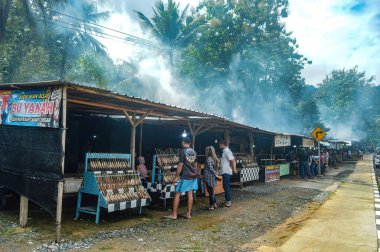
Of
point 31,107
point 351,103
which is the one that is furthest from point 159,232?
point 351,103

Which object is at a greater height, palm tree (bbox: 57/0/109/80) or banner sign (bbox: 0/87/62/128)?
palm tree (bbox: 57/0/109/80)

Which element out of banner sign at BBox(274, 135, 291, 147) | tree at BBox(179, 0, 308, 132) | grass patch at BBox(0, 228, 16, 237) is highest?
tree at BBox(179, 0, 308, 132)

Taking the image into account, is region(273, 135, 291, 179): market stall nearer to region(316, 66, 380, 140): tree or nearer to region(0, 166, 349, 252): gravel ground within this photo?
region(0, 166, 349, 252): gravel ground

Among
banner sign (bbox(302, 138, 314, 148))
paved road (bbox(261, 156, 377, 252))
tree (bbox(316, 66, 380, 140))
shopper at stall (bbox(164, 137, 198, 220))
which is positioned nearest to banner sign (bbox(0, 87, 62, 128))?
shopper at stall (bbox(164, 137, 198, 220))

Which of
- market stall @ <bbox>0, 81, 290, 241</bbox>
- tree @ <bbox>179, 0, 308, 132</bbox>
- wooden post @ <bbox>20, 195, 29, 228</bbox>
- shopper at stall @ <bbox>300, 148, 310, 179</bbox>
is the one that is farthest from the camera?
tree @ <bbox>179, 0, 308, 132</bbox>

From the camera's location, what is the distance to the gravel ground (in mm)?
5055

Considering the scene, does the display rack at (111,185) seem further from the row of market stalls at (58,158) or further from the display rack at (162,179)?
the display rack at (162,179)

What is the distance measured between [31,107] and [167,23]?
21.8 metres

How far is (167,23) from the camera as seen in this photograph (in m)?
25.8

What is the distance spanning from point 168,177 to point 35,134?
3.61 meters

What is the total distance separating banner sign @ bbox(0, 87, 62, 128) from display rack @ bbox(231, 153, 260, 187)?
8.73 m

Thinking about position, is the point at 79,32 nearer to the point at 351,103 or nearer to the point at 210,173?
the point at 210,173

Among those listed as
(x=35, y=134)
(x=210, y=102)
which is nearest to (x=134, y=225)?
(x=35, y=134)

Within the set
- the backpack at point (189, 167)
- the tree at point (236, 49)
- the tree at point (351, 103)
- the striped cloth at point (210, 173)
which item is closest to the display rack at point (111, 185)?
the backpack at point (189, 167)
